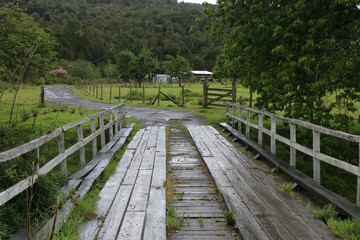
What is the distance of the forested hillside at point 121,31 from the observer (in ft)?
Result: 388

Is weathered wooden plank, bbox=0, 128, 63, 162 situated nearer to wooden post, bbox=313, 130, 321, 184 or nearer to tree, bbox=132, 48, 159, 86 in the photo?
wooden post, bbox=313, 130, 321, 184

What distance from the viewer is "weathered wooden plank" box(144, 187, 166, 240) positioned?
3.93 meters

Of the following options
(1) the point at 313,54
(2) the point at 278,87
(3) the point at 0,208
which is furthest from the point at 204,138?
(3) the point at 0,208

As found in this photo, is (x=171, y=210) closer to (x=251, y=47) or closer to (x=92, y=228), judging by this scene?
(x=92, y=228)

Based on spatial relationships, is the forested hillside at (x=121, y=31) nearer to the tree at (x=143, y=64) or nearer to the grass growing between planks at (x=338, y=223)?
the tree at (x=143, y=64)

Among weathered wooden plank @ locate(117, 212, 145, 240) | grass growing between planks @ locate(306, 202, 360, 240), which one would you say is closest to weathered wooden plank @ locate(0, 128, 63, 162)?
weathered wooden plank @ locate(117, 212, 145, 240)

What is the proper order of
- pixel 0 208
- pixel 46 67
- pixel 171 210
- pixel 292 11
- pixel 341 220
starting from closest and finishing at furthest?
pixel 0 208 < pixel 341 220 < pixel 171 210 < pixel 292 11 < pixel 46 67

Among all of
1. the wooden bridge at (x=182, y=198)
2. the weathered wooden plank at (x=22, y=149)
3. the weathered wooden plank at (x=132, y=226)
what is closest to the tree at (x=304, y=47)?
the wooden bridge at (x=182, y=198)

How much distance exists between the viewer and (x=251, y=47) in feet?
35.7

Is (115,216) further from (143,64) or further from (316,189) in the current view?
(143,64)

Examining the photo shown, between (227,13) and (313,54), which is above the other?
(227,13)

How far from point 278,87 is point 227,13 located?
3.59 meters

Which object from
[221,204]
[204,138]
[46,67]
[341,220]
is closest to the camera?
[341,220]

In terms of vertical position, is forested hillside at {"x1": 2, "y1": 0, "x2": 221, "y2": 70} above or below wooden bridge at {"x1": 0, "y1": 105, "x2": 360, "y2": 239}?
above
